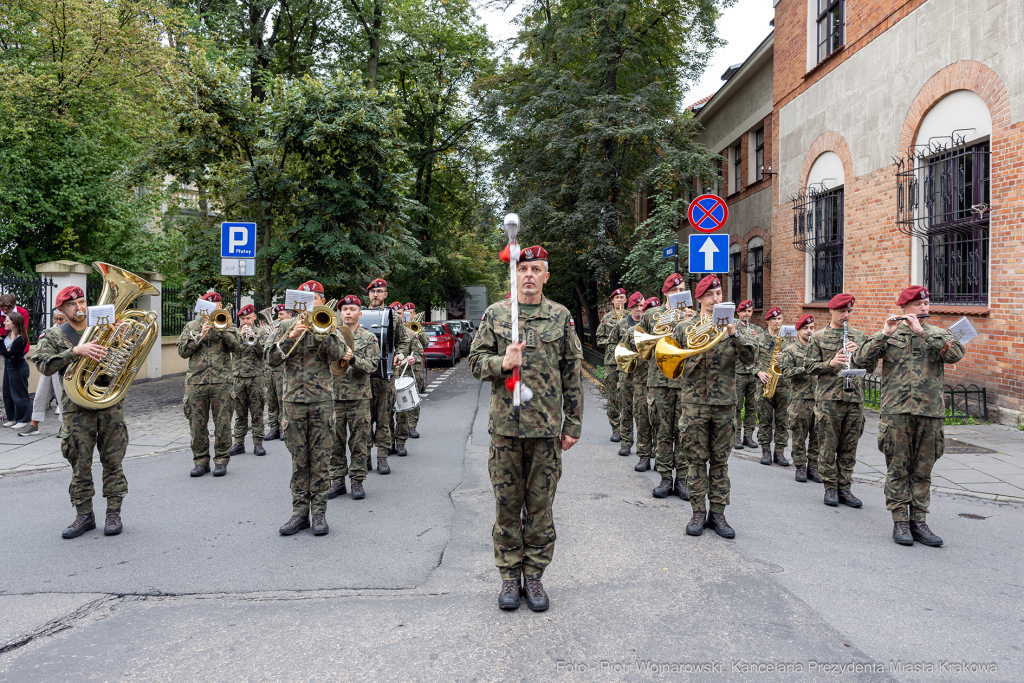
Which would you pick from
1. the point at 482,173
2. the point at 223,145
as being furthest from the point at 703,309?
the point at 482,173

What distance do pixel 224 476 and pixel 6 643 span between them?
13.1 ft

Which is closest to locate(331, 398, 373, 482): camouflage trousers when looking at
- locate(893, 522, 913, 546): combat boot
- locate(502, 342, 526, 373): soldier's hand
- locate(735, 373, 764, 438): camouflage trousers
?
locate(502, 342, 526, 373): soldier's hand

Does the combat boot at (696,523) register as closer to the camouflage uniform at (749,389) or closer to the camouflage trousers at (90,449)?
the camouflage uniform at (749,389)

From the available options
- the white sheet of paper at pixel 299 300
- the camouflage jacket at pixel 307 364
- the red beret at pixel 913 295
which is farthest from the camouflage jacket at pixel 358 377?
the red beret at pixel 913 295

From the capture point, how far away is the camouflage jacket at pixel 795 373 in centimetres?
733

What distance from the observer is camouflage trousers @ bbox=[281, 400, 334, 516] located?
551cm

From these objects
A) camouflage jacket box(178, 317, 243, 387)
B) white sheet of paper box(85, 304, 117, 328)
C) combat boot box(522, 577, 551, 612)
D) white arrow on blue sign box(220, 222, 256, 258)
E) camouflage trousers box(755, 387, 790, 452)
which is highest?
white arrow on blue sign box(220, 222, 256, 258)

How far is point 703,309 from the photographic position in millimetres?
5633

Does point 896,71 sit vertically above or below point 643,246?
above

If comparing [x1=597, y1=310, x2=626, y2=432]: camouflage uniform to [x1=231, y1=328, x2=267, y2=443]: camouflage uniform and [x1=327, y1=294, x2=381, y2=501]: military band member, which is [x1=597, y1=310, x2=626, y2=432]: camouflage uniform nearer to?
[x1=327, y1=294, x2=381, y2=501]: military band member

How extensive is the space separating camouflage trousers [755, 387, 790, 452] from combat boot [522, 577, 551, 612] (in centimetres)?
540

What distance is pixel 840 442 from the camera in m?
6.37

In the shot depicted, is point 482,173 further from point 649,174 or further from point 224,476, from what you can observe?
point 224,476

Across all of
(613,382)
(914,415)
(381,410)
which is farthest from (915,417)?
(381,410)
